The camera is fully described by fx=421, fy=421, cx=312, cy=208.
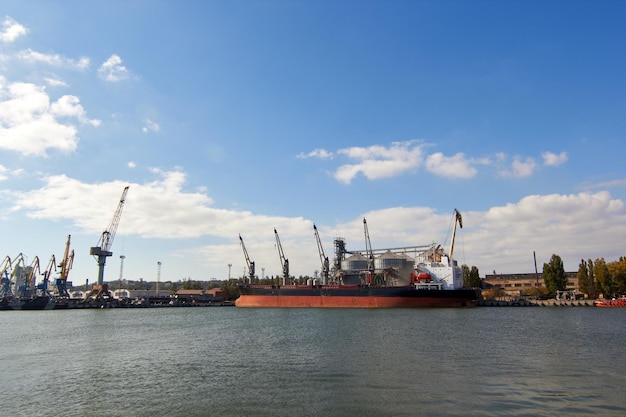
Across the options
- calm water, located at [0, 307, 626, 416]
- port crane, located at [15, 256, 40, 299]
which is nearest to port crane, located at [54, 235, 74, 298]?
port crane, located at [15, 256, 40, 299]

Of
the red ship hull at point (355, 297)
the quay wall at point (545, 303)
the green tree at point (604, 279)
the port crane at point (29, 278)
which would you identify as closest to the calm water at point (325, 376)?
the red ship hull at point (355, 297)

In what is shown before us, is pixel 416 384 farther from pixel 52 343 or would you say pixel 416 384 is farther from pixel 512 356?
pixel 52 343

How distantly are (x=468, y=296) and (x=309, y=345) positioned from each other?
7240 centimetres

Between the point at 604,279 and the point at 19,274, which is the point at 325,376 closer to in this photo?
the point at 604,279

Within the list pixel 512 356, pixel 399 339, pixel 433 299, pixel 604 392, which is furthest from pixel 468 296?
pixel 604 392

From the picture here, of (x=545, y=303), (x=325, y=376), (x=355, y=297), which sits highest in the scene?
(x=325, y=376)

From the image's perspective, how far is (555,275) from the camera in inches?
4564

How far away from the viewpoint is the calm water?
18484mm

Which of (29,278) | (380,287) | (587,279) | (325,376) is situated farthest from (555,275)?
(29,278)

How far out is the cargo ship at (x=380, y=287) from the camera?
97000 mm

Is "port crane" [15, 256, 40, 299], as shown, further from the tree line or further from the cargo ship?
the tree line

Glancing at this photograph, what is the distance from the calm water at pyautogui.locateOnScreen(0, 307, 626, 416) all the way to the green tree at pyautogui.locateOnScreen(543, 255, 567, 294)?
81.6 meters

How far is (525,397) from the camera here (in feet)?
63.4

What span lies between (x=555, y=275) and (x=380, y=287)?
52.7m
